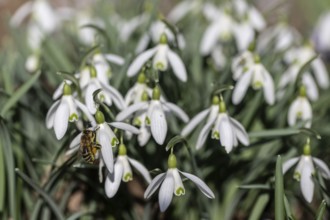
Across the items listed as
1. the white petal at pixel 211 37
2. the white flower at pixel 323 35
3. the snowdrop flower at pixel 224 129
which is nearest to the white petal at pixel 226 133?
the snowdrop flower at pixel 224 129

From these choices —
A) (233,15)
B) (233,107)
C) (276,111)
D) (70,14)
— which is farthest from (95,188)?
(70,14)

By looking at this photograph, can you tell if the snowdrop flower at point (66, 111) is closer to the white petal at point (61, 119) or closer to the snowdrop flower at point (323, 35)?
the white petal at point (61, 119)

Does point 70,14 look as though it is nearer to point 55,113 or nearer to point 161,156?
point 161,156

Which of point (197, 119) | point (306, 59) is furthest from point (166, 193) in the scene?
point (306, 59)

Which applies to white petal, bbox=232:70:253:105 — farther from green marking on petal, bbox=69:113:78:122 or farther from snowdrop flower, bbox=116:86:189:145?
green marking on petal, bbox=69:113:78:122

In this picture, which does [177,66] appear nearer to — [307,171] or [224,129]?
[224,129]

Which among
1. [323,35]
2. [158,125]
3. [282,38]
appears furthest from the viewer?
[323,35]
